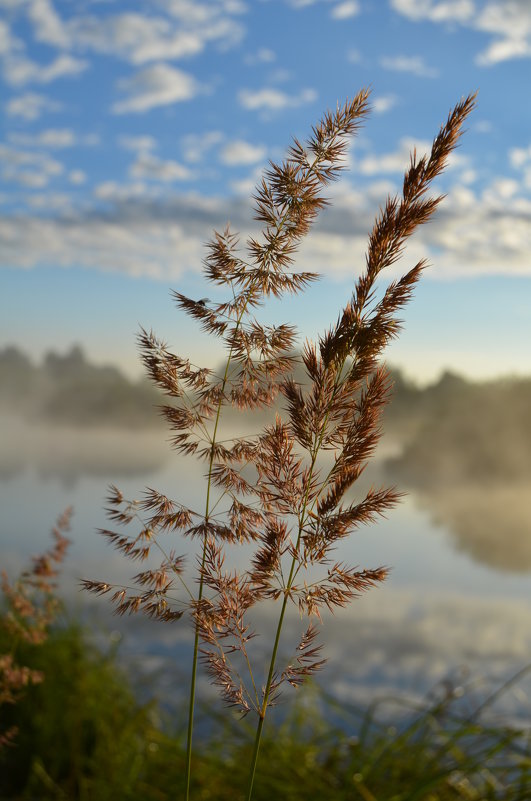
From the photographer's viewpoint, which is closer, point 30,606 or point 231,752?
point 30,606

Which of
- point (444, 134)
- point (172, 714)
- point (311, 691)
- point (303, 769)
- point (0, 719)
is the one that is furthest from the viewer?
point (0, 719)

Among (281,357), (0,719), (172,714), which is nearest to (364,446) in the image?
(281,357)

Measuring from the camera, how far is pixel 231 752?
14.7 ft

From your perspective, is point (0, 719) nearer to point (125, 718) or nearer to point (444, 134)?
point (125, 718)

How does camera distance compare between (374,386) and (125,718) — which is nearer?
(374,386)

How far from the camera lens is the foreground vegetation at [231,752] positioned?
3787 mm

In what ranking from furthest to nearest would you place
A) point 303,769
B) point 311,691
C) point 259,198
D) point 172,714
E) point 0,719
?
point 0,719, point 172,714, point 311,691, point 303,769, point 259,198

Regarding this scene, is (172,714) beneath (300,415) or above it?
beneath

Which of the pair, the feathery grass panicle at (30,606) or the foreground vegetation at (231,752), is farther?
the foreground vegetation at (231,752)

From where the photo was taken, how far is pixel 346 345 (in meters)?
1.62

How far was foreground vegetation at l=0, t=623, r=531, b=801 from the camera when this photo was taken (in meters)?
3.79

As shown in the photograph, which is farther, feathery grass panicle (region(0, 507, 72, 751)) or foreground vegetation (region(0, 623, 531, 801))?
foreground vegetation (region(0, 623, 531, 801))

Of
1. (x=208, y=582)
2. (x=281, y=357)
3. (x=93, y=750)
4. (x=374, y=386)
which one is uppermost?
(x=281, y=357)

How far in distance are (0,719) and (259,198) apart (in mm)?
5521
